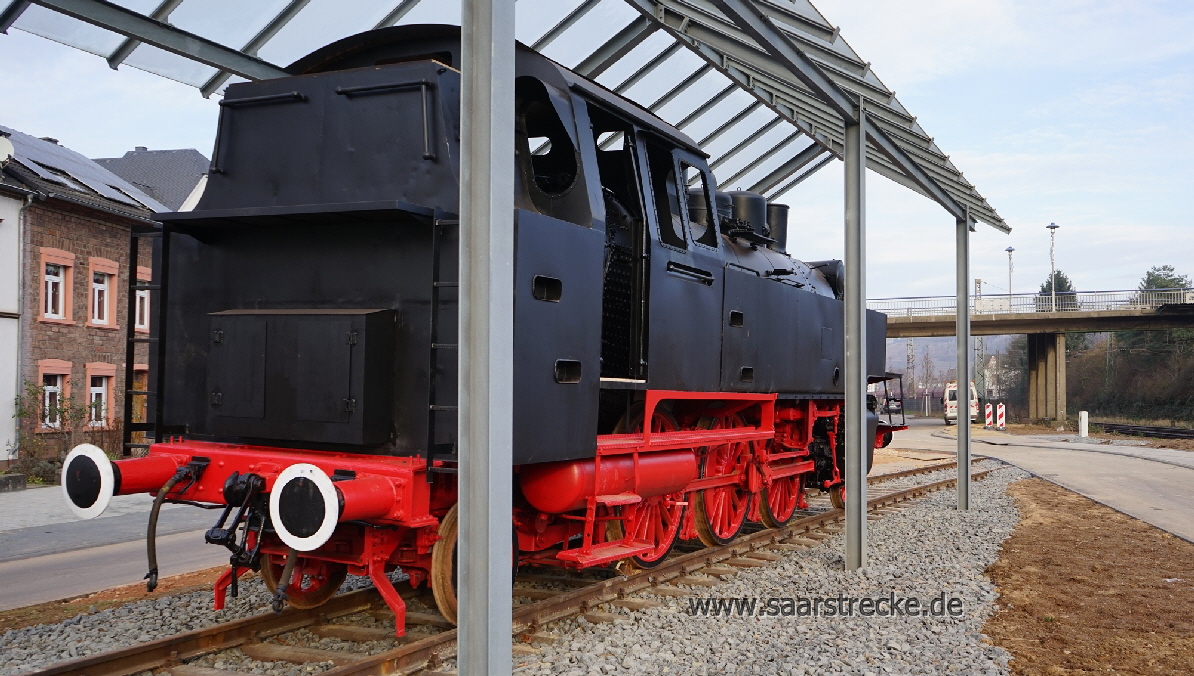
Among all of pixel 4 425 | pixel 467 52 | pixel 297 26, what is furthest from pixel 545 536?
pixel 4 425

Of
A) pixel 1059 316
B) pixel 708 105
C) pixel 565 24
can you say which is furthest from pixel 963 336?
pixel 1059 316

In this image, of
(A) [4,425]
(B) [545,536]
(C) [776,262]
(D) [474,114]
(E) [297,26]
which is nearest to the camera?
(D) [474,114]

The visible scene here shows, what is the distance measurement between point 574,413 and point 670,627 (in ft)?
5.19

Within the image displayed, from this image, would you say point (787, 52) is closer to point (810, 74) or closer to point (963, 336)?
point (810, 74)

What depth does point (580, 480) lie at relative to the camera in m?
5.65

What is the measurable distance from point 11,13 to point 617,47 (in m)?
4.77

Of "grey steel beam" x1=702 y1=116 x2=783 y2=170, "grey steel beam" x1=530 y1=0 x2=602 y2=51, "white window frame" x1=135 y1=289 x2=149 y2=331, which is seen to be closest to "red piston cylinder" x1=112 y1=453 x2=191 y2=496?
"grey steel beam" x1=530 y1=0 x2=602 y2=51

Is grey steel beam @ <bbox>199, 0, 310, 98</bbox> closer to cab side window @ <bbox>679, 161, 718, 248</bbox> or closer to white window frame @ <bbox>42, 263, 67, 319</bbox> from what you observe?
cab side window @ <bbox>679, 161, 718, 248</bbox>

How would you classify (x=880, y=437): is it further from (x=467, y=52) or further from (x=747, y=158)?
(x=467, y=52)

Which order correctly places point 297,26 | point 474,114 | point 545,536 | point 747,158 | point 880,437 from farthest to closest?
1. point 880,437
2. point 747,158
3. point 297,26
4. point 545,536
5. point 474,114

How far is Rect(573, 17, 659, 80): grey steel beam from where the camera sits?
8430mm

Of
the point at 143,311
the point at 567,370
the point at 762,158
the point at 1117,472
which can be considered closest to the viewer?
the point at 567,370

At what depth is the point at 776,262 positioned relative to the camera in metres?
9.31

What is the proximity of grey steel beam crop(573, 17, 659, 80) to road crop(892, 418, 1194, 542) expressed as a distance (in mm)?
8263
